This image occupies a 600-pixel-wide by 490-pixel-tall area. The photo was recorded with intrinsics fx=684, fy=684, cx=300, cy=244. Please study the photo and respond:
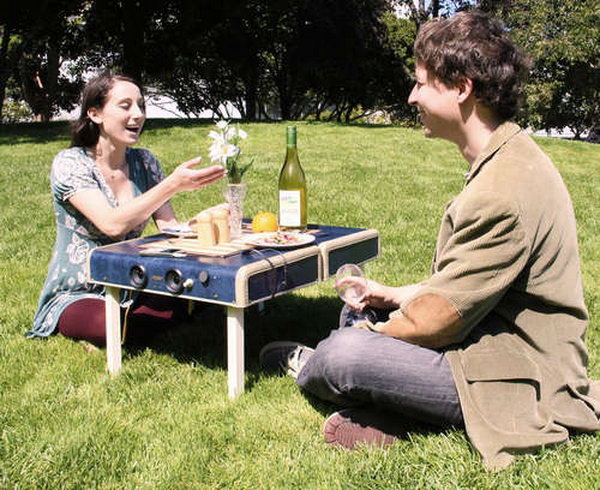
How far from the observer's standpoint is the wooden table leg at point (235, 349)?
3074 millimetres

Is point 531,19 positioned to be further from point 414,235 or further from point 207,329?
point 207,329

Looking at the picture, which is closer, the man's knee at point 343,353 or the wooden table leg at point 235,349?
the man's knee at point 343,353

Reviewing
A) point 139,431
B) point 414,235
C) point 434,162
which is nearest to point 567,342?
point 139,431

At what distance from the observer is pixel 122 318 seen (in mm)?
3938

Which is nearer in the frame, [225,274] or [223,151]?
[225,274]

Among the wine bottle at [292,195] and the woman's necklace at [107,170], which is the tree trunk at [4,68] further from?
the wine bottle at [292,195]

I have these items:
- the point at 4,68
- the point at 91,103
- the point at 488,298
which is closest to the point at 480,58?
the point at 488,298

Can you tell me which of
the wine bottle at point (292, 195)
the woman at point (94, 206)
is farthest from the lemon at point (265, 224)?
the woman at point (94, 206)

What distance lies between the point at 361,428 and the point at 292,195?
1.42 metres

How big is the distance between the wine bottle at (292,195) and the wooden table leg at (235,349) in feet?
2.83

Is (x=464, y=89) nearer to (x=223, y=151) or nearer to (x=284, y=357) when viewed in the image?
(x=223, y=151)

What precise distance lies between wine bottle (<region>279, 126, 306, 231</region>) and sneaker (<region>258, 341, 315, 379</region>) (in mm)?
664

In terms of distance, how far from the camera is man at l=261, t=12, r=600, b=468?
2.29 m

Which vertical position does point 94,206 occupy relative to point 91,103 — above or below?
below
